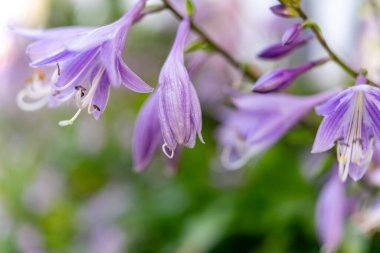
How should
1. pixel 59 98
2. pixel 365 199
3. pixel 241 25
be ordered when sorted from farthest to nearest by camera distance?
pixel 241 25 → pixel 365 199 → pixel 59 98

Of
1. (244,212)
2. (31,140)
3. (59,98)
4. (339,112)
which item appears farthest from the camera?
(31,140)

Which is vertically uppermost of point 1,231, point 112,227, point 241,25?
point 241,25

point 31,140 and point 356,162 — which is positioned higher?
point 356,162

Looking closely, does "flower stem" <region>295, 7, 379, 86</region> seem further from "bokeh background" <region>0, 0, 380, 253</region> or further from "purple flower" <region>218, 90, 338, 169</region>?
"bokeh background" <region>0, 0, 380, 253</region>

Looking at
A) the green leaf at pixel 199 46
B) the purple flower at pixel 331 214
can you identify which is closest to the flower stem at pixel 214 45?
the green leaf at pixel 199 46

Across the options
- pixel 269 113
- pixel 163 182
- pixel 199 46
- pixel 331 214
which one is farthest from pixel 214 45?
pixel 163 182

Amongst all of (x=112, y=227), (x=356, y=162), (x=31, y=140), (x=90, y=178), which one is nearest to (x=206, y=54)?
(x=356, y=162)

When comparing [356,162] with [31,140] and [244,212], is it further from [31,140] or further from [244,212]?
[31,140]

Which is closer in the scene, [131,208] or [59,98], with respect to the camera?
[59,98]
